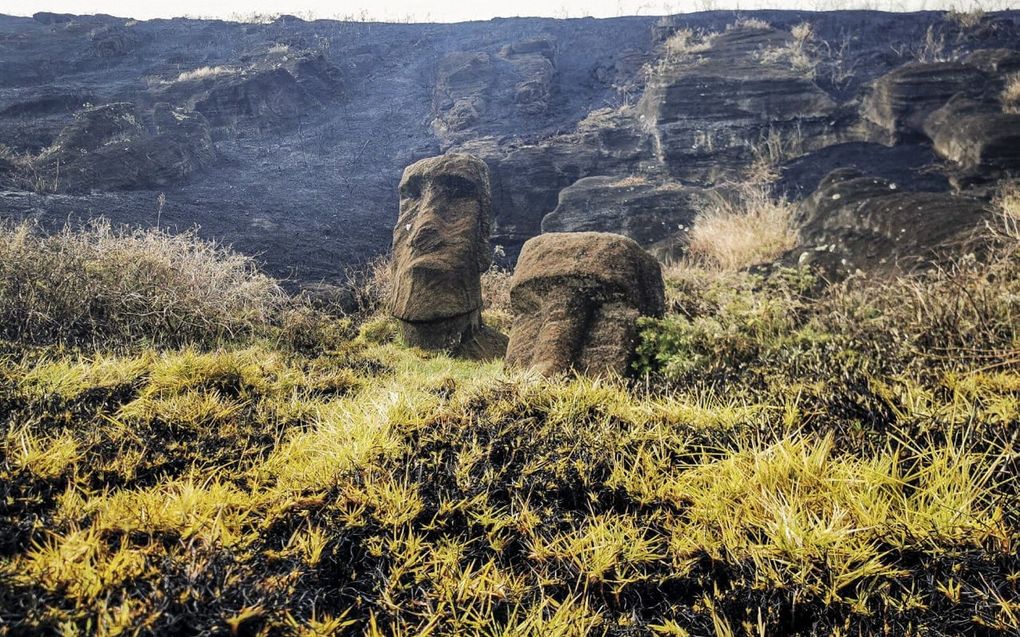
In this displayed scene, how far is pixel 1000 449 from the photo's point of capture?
1712 millimetres

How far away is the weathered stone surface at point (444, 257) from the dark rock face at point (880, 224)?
4.08m

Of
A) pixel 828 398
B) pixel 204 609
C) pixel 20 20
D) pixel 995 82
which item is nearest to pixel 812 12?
pixel 995 82

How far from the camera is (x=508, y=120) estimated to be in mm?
19719

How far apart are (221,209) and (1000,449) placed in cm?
1449

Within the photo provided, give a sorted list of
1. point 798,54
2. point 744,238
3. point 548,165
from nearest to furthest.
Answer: point 744,238 < point 548,165 < point 798,54

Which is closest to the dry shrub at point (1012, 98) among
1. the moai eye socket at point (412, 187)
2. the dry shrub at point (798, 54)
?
the dry shrub at point (798, 54)

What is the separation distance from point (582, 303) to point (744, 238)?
17.0 feet

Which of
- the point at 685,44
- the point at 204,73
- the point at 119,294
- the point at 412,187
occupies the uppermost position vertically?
the point at 685,44

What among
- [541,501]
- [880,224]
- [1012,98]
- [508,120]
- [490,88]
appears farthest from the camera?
[490,88]

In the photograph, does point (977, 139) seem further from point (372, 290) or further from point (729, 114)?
point (372, 290)

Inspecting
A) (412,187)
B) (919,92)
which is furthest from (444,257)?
(919,92)

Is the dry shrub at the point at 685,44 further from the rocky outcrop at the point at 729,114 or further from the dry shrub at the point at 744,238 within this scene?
the dry shrub at the point at 744,238

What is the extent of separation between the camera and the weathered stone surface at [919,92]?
38.9 ft

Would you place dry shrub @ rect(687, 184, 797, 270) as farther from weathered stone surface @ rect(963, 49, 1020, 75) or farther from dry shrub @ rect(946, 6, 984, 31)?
dry shrub @ rect(946, 6, 984, 31)
